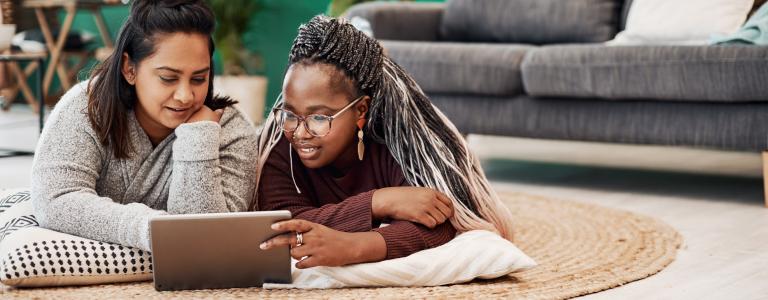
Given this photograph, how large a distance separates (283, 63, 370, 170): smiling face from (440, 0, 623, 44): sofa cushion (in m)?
2.02

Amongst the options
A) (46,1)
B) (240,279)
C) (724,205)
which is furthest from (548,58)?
(46,1)

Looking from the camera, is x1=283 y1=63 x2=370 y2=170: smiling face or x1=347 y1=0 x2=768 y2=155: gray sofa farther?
x1=347 y1=0 x2=768 y2=155: gray sofa

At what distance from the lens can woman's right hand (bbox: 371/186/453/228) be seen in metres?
1.86

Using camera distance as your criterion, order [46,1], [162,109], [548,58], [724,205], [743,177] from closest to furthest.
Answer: [162,109] < [724,205] < [548,58] < [743,177] < [46,1]

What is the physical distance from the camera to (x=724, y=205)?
2871mm

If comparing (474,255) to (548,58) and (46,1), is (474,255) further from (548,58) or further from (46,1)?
(46,1)

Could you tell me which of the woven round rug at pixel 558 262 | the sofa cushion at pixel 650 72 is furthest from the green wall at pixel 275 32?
the woven round rug at pixel 558 262

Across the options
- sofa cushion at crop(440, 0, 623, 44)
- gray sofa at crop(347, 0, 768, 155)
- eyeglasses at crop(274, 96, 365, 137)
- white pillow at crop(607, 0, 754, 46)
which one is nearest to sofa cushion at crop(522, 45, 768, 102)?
gray sofa at crop(347, 0, 768, 155)

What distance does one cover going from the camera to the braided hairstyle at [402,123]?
1.92 meters

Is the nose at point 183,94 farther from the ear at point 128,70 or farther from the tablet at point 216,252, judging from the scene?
the tablet at point 216,252

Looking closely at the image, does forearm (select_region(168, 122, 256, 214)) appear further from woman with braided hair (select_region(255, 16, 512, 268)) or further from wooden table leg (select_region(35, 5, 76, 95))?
wooden table leg (select_region(35, 5, 76, 95))

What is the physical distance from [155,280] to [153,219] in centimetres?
14

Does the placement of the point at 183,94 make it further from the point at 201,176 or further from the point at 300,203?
the point at 300,203

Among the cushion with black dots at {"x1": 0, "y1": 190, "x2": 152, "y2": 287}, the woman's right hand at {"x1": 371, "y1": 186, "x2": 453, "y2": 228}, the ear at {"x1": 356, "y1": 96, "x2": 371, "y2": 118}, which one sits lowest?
the cushion with black dots at {"x1": 0, "y1": 190, "x2": 152, "y2": 287}
